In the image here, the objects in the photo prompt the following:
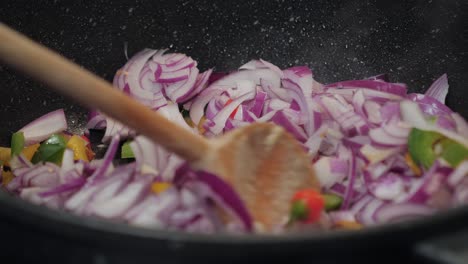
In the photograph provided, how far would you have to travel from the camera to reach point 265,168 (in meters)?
1.33

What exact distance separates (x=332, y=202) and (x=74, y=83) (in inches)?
27.0

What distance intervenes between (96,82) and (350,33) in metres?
1.05

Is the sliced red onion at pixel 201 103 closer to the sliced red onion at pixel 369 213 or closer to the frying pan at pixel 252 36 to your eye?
the frying pan at pixel 252 36

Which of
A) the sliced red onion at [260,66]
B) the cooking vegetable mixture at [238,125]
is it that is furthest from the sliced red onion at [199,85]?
the sliced red onion at [260,66]

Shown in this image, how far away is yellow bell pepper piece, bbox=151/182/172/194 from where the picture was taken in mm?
1210

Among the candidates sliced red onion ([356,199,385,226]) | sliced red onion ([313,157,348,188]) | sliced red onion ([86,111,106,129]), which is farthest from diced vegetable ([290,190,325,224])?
sliced red onion ([86,111,106,129])

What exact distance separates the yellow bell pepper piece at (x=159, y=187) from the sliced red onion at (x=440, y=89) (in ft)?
3.03

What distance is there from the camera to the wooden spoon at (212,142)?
3.55 ft

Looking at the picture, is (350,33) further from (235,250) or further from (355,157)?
(235,250)

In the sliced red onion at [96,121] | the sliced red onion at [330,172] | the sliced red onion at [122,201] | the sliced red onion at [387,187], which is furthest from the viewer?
the sliced red onion at [96,121]

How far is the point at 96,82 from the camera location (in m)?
1.10

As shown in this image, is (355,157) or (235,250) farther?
(355,157)

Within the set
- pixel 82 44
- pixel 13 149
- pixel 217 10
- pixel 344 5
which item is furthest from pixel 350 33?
pixel 13 149

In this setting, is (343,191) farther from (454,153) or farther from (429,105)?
(429,105)
